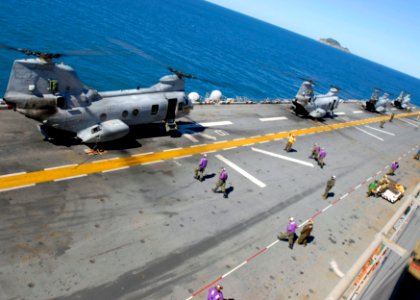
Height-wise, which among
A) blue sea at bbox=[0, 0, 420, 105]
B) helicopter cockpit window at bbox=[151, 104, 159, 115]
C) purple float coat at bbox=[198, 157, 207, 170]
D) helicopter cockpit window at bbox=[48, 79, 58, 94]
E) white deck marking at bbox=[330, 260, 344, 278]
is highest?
helicopter cockpit window at bbox=[48, 79, 58, 94]

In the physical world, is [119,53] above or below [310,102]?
below

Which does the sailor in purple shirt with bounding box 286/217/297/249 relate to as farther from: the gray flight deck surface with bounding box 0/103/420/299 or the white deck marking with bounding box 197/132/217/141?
the white deck marking with bounding box 197/132/217/141

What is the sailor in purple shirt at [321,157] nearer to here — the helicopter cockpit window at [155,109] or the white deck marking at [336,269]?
the white deck marking at [336,269]

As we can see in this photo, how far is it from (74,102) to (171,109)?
827cm

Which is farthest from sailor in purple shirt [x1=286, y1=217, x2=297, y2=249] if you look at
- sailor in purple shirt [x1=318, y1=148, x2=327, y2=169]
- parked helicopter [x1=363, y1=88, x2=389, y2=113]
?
parked helicopter [x1=363, y1=88, x2=389, y2=113]

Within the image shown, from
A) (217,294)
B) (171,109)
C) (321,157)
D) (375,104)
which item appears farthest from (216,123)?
(375,104)

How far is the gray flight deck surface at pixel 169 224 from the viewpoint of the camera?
13.4 metres

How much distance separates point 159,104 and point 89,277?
16.1 meters

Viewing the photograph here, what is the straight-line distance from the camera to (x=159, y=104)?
26469 millimetres

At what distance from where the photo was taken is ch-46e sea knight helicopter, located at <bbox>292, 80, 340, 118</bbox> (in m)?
42.8

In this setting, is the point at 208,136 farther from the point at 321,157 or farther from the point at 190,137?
the point at 321,157

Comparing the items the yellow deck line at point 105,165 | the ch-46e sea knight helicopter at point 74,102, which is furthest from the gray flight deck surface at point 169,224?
the ch-46e sea knight helicopter at point 74,102

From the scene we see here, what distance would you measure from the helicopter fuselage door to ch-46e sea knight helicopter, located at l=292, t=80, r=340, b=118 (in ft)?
67.7

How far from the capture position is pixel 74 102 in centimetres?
2206
